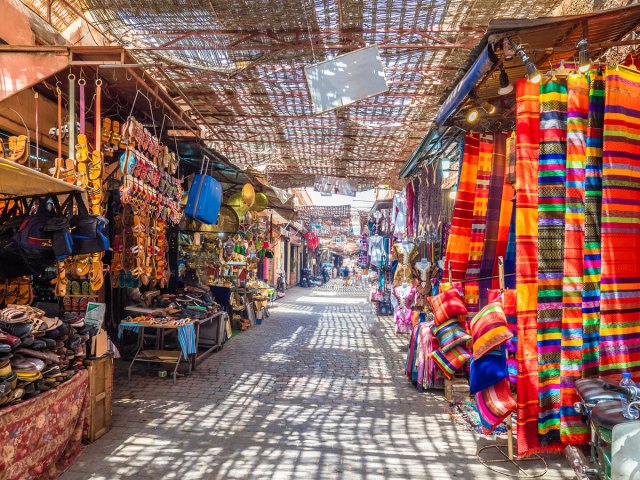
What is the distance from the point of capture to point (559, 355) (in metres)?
3.15

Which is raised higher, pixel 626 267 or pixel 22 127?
pixel 22 127

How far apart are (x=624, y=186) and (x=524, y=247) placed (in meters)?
0.77

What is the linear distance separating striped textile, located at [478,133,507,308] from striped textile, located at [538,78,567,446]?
1.27 metres

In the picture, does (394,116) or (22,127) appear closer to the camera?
(22,127)

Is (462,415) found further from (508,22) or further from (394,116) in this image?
(394,116)

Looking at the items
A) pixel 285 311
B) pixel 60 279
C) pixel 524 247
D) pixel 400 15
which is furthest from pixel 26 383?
pixel 285 311

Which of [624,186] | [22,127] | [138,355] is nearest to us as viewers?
[624,186]

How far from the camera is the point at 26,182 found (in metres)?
3.67

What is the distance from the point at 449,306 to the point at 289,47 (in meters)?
4.16

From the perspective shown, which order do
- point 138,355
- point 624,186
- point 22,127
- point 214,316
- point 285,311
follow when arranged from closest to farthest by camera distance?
1. point 624,186
2. point 22,127
3. point 138,355
4. point 214,316
5. point 285,311

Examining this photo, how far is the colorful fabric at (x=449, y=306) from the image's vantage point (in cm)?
423

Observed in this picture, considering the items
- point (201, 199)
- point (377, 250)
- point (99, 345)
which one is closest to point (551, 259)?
point (99, 345)

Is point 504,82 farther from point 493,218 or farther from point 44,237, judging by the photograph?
point 44,237

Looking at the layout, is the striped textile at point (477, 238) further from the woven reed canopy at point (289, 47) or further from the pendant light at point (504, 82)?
the woven reed canopy at point (289, 47)
